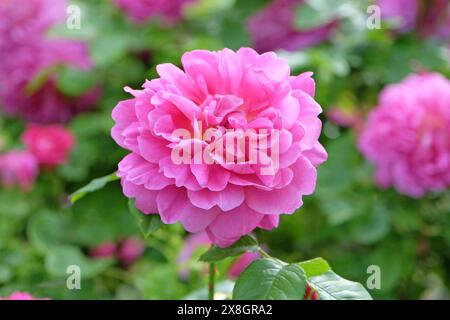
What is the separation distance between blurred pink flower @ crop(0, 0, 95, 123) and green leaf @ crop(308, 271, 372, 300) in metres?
0.97

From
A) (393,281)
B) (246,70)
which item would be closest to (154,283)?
(393,281)

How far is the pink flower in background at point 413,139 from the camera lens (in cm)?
121

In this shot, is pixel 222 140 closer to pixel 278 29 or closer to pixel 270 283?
pixel 270 283

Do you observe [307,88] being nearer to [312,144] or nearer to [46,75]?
[312,144]

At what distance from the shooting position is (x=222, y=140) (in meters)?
0.61

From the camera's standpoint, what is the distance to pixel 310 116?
628 millimetres

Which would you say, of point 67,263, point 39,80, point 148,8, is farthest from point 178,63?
point 67,263

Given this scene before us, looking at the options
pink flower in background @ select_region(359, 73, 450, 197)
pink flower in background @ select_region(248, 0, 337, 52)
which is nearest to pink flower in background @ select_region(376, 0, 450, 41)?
pink flower in background @ select_region(248, 0, 337, 52)

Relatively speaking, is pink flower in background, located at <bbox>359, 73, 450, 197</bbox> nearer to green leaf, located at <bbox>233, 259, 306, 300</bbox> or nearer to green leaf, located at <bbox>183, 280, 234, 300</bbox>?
green leaf, located at <bbox>183, 280, 234, 300</bbox>

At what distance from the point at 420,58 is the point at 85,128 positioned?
0.64m

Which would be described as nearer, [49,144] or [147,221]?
[147,221]

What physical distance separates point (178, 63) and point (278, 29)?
9.1 inches
